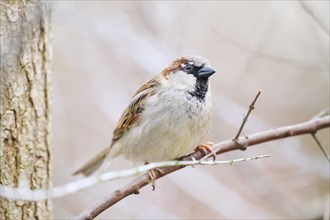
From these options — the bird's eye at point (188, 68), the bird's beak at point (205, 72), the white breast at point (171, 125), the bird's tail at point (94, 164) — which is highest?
the bird's eye at point (188, 68)

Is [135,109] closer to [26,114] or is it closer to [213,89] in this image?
[26,114]

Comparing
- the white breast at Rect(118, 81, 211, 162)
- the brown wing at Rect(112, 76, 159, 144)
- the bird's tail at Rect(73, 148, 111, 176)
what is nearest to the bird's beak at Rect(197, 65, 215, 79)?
the white breast at Rect(118, 81, 211, 162)

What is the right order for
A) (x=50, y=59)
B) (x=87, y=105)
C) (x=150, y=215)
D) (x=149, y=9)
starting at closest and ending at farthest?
→ (x=50, y=59)
(x=150, y=215)
(x=149, y=9)
(x=87, y=105)

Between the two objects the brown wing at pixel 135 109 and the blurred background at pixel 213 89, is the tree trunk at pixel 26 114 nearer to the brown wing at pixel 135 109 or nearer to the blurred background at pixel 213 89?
the brown wing at pixel 135 109

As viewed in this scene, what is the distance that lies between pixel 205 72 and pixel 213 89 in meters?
1.70

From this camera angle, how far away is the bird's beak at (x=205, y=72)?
256 centimetres

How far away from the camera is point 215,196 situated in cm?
375

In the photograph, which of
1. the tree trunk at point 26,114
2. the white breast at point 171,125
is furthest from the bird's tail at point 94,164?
the tree trunk at point 26,114

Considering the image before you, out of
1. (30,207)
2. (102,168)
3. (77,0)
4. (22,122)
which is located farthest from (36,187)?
(77,0)

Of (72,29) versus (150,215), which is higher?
(72,29)

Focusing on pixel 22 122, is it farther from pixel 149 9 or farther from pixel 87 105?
pixel 87 105

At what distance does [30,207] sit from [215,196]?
179cm

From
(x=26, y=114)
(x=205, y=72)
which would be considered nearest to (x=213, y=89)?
(x=205, y=72)

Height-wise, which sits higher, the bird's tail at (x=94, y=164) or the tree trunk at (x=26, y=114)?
the tree trunk at (x=26, y=114)
